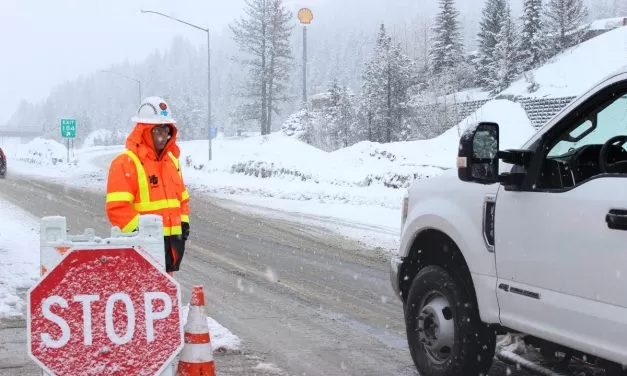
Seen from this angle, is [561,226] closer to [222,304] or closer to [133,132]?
[133,132]

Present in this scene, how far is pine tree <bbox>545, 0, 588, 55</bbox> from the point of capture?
51.2m

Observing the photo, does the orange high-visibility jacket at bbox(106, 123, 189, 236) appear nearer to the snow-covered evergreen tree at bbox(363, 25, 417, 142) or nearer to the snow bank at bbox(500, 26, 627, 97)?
the snow bank at bbox(500, 26, 627, 97)

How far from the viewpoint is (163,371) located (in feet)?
12.0

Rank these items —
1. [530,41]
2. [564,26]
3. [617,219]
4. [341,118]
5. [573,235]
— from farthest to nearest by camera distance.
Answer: [341,118] → [564,26] → [530,41] → [573,235] → [617,219]

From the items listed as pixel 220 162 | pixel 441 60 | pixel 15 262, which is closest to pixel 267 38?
pixel 441 60

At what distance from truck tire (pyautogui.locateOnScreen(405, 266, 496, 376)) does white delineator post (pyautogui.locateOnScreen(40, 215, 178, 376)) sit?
1776 mm

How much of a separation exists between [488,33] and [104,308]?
2261 inches

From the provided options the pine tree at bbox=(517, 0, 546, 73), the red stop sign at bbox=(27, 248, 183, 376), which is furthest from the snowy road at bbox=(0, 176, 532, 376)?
the pine tree at bbox=(517, 0, 546, 73)

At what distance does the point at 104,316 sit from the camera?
350 cm

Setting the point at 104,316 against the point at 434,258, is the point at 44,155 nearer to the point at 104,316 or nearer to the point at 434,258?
the point at 434,258

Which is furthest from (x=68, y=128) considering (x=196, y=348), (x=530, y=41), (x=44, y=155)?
(x=196, y=348)

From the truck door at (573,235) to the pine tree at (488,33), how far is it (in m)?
53.7

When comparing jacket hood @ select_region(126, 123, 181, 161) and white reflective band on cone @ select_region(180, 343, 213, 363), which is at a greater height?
jacket hood @ select_region(126, 123, 181, 161)

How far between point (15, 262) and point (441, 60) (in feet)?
176
